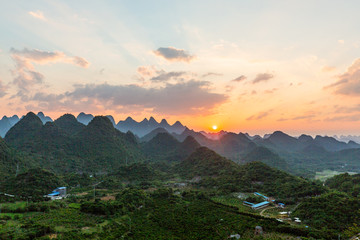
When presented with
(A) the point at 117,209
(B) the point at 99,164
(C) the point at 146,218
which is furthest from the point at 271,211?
(B) the point at 99,164

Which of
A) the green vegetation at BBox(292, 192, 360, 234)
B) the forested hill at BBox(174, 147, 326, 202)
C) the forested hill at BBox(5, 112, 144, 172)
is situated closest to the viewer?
the green vegetation at BBox(292, 192, 360, 234)

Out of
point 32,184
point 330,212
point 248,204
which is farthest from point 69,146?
point 330,212

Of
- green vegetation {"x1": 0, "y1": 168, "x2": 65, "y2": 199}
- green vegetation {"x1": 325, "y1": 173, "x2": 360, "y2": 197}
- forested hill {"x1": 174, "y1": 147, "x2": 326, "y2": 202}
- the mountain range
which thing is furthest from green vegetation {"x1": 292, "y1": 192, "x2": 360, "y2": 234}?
the mountain range

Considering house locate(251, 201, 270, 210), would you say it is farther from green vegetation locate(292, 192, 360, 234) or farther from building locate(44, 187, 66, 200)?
building locate(44, 187, 66, 200)

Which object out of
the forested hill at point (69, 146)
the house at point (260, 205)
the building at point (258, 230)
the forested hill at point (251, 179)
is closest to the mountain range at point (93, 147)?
the forested hill at point (69, 146)

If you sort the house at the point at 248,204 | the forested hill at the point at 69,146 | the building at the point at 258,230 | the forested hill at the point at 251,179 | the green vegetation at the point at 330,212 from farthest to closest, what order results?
the forested hill at the point at 69,146, the forested hill at the point at 251,179, the house at the point at 248,204, the green vegetation at the point at 330,212, the building at the point at 258,230

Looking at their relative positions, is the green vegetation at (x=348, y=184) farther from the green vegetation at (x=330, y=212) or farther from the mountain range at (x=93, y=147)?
the mountain range at (x=93, y=147)

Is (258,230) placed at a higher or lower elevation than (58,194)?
lower

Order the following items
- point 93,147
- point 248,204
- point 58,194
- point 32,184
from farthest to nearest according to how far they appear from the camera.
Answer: point 93,147 → point 32,184 → point 58,194 → point 248,204

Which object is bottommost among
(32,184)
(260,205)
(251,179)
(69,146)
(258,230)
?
(260,205)

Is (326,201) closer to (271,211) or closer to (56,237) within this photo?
(271,211)

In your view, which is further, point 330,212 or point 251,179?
point 251,179

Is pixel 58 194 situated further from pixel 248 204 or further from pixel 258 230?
pixel 258 230
